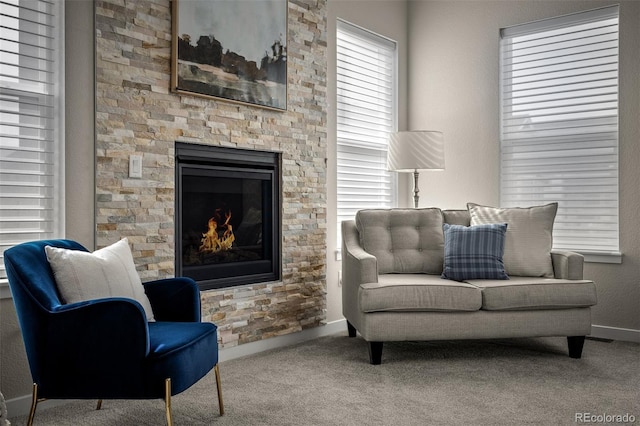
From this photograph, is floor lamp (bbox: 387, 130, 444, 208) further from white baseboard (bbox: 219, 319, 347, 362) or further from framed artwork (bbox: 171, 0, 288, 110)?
white baseboard (bbox: 219, 319, 347, 362)

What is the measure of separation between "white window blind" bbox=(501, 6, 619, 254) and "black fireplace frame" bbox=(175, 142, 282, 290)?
6.20 ft

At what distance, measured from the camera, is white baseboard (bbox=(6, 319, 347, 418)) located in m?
2.64

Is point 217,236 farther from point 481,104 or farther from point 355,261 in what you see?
point 481,104

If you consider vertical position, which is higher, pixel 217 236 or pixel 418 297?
pixel 217 236

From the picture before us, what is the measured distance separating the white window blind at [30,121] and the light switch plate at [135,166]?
1.14 ft

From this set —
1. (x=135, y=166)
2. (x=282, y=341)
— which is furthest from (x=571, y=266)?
(x=135, y=166)

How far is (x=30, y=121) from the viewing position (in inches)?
107

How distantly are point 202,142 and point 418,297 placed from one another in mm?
1495

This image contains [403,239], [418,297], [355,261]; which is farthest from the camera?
[403,239]

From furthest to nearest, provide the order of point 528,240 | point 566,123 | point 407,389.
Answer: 1. point 566,123
2. point 528,240
3. point 407,389

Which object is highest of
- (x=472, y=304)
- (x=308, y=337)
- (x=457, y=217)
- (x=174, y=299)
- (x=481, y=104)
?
(x=481, y=104)

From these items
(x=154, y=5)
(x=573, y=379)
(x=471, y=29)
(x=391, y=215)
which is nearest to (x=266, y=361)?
(x=391, y=215)

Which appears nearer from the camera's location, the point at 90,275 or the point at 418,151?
the point at 90,275

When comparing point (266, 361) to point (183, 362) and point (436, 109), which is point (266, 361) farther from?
point (436, 109)
